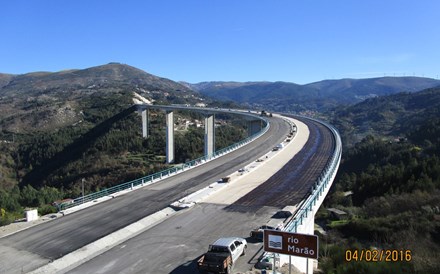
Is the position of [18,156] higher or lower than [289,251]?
lower

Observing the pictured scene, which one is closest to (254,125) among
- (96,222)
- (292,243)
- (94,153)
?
(94,153)

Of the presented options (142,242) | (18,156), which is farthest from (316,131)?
(18,156)

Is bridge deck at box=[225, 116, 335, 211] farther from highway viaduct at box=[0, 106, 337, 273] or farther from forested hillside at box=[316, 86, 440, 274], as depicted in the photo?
forested hillside at box=[316, 86, 440, 274]

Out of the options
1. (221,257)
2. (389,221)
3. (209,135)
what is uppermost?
(221,257)

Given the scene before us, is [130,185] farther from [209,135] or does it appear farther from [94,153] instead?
[94,153]

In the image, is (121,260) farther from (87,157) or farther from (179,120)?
(179,120)

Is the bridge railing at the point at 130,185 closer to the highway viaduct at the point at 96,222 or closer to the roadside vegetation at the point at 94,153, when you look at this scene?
the highway viaduct at the point at 96,222
